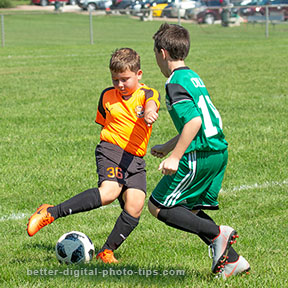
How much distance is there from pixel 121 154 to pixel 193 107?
1.08m

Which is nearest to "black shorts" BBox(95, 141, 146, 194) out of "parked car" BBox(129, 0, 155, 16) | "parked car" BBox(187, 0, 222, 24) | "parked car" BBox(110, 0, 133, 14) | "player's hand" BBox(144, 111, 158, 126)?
"player's hand" BBox(144, 111, 158, 126)

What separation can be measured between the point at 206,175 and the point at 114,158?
99 cm

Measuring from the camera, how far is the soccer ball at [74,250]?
4645mm

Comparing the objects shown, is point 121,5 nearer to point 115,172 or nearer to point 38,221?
point 115,172

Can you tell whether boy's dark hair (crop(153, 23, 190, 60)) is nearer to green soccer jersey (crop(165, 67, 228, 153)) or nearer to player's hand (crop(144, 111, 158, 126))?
green soccer jersey (crop(165, 67, 228, 153))

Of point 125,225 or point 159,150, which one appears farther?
point 125,225

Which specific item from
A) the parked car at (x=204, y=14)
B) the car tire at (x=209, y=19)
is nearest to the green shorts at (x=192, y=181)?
the parked car at (x=204, y=14)

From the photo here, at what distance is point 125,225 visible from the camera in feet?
15.4

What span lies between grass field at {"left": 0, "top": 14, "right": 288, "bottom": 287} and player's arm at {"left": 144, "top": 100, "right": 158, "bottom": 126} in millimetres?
1069

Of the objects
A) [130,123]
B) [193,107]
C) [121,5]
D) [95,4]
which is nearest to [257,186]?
[130,123]

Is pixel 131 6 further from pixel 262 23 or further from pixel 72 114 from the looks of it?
pixel 72 114

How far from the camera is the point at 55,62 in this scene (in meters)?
20.1

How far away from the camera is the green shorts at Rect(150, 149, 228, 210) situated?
13.2ft

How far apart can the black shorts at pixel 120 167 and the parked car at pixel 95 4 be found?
45.3 m
